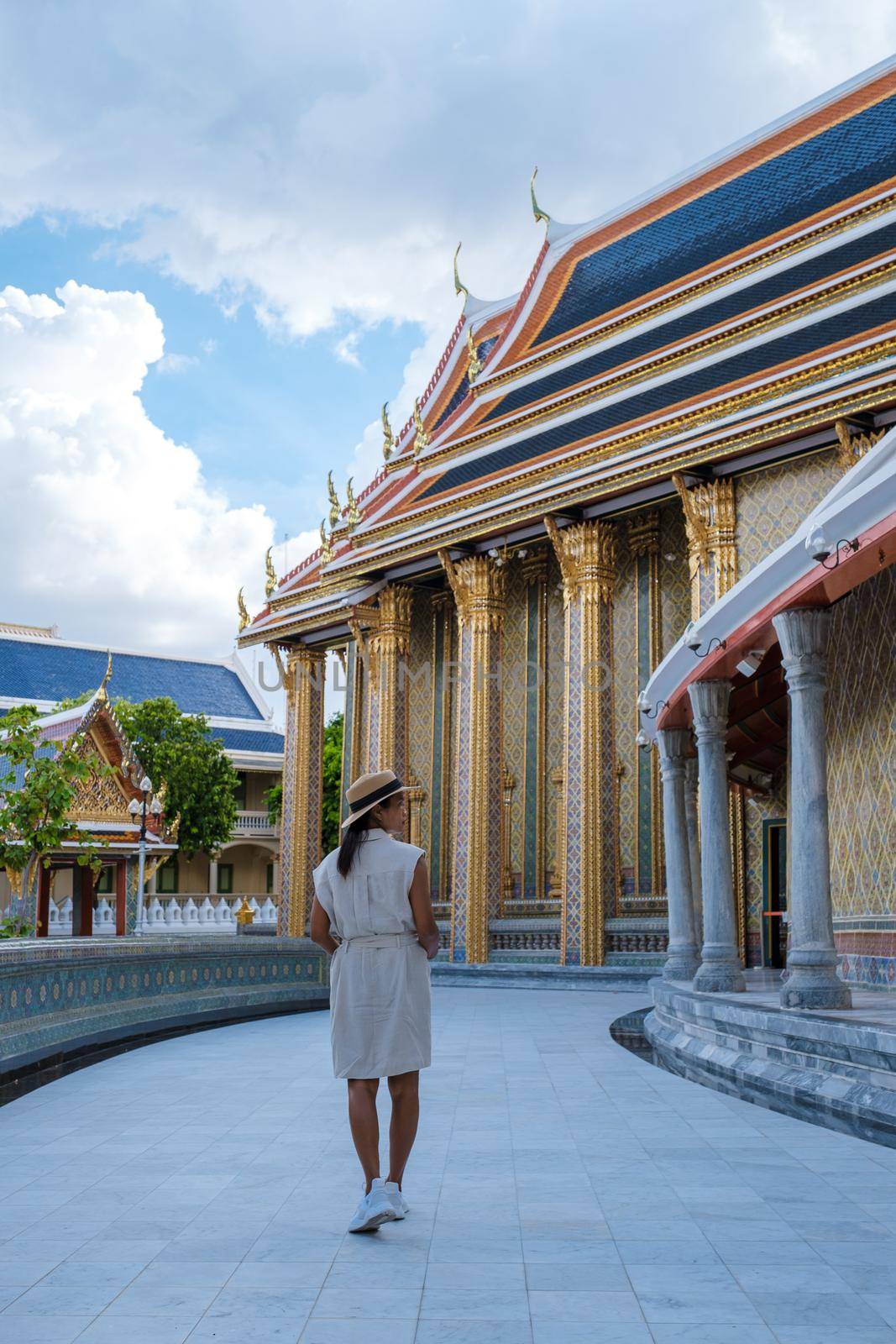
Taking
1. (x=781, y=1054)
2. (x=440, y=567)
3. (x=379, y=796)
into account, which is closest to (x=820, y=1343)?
(x=379, y=796)

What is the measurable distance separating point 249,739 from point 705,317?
92.3ft

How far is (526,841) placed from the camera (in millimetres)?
18672

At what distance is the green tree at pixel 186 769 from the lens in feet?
108

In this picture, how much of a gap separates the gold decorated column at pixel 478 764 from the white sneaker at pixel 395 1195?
44.4 feet

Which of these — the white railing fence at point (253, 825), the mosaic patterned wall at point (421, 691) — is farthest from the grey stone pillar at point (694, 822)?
the white railing fence at point (253, 825)

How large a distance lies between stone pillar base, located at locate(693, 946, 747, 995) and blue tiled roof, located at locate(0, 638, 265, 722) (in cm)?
3245

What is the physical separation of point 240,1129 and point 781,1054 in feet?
9.31

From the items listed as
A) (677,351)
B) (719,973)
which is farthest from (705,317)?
(719,973)

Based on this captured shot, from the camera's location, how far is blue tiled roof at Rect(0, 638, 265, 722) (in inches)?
1566

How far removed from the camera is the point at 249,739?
42.1m

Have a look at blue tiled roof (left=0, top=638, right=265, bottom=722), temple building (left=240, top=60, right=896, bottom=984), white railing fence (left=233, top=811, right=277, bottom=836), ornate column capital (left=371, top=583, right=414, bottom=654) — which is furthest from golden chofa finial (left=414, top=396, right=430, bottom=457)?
blue tiled roof (left=0, top=638, right=265, bottom=722)

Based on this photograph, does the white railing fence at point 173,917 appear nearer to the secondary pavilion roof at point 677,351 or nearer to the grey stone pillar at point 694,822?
the secondary pavilion roof at point 677,351

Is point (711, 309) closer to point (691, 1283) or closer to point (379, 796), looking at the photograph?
point (379, 796)

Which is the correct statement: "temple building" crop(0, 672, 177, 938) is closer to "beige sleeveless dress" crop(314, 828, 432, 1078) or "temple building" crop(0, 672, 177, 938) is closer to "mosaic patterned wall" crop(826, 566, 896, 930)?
"mosaic patterned wall" crop(826, 566, 896, 930)
